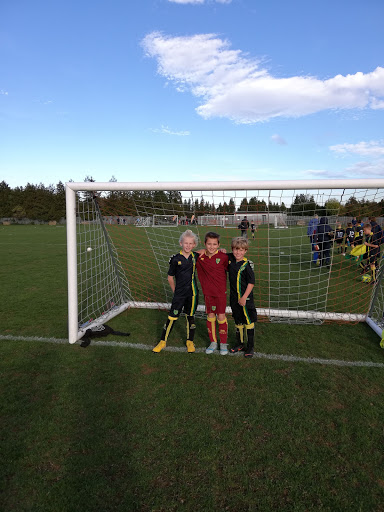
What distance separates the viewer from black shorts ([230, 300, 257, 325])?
3777 mm

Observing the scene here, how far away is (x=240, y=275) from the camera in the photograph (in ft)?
12.4

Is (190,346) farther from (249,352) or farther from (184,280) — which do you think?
(184,280)

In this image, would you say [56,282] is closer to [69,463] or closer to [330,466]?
[69,463]

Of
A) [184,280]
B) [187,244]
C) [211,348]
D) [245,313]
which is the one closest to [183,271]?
[184,280]

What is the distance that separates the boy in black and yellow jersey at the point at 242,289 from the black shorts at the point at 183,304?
494 millimetres

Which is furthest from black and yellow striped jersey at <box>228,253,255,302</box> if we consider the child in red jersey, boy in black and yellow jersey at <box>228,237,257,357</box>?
the child in red jersey

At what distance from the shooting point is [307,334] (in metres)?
4.50

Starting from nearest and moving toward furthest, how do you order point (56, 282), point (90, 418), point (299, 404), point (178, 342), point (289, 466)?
point (289, 466), point (90, 418), point (299, 404), point (178, 342), point (56, 282)

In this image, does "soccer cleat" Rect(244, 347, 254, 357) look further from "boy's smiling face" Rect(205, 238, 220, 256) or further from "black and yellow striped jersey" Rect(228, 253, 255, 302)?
"boy's smiling face" Rect(205, 238, 220, 256)

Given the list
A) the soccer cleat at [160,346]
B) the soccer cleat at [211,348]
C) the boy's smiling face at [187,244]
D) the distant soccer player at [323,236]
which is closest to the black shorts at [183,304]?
the soccer cleat at [160,346]

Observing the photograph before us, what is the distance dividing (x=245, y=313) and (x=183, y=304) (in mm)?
771

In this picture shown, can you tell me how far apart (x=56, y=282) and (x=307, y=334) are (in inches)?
232

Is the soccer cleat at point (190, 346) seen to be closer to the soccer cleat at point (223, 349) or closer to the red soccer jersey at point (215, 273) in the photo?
the soccer cleat at point (223, 349)

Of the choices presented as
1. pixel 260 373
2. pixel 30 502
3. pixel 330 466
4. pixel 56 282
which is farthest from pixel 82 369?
pixel 56 282
